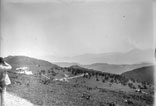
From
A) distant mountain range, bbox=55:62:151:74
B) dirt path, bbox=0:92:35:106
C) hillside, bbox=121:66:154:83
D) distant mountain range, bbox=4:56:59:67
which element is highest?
distant mountain range, bbox=4:56:59:67

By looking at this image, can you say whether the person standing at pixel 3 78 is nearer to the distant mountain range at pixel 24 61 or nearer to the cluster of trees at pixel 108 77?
the distant mountain range at pixel 24 61

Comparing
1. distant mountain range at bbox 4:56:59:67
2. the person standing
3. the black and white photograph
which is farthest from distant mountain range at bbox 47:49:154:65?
the person standing

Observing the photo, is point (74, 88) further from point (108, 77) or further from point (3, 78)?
point (3, 78)

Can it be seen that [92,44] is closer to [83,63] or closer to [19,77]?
[83,63]

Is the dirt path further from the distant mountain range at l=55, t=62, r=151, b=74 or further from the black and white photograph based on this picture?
the distant mountain range at l=55, t=62, r=151, b=74

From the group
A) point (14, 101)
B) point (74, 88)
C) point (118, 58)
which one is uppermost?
point (118, 58)

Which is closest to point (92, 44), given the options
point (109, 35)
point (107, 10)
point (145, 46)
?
point (109, 35)

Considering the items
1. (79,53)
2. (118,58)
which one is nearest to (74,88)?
(79,53)
